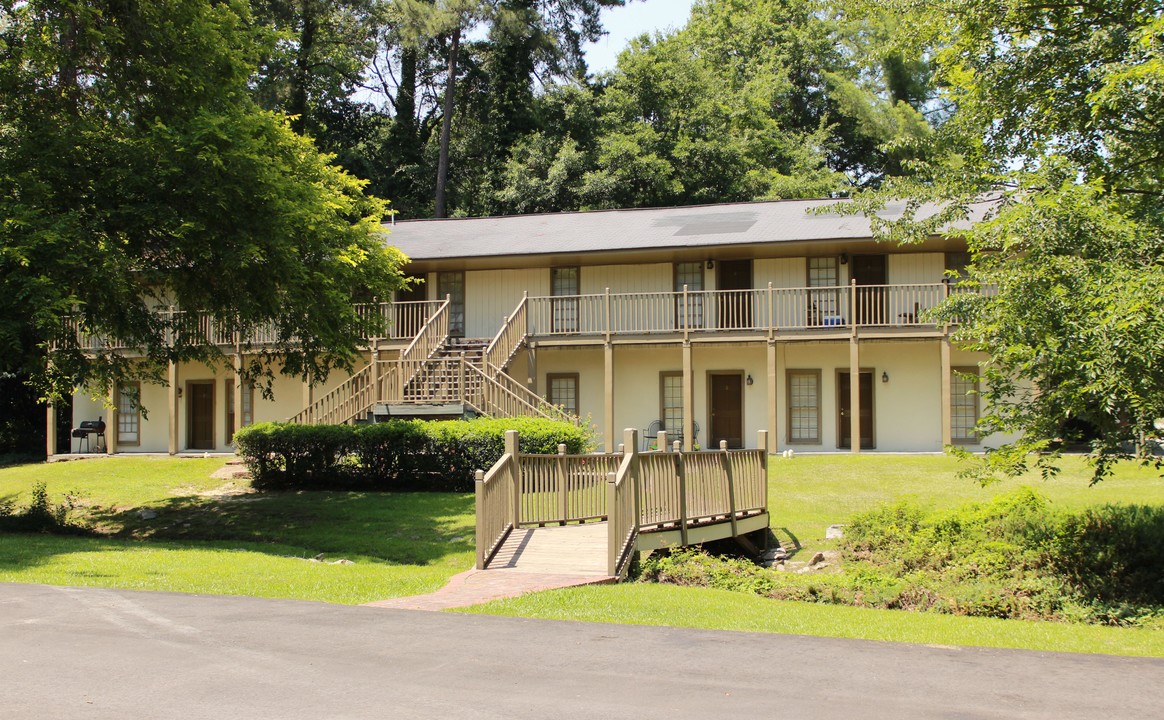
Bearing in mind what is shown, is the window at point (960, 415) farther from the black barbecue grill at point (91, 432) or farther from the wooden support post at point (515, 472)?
the black barbecue grill at point (91, 432)

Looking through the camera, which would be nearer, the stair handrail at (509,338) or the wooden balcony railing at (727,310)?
the stair handrail at (509,338)

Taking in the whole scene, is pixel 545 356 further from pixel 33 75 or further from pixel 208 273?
pixel 33 75

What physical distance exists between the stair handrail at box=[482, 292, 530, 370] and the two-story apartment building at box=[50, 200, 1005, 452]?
57mm

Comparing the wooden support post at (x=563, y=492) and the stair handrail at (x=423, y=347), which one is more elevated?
the stair handrail at (x=423, y=347)

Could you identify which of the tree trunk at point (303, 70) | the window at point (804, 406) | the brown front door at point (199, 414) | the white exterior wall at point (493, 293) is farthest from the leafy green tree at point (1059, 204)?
the tree trunk at point (303, 70)

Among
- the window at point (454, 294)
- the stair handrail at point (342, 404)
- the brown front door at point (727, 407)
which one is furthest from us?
the window at point (454, 294)

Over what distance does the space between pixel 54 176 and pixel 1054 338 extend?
563 inches

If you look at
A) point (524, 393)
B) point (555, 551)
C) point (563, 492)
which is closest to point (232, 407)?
point (524, 393)

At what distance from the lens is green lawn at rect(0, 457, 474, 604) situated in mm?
11500

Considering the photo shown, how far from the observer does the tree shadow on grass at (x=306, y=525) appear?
50.6ft

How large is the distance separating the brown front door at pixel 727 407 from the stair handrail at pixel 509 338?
17.0 ft

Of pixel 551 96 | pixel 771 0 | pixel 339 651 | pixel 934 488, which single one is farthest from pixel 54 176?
pixel 771 0

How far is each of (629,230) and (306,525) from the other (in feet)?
45.7

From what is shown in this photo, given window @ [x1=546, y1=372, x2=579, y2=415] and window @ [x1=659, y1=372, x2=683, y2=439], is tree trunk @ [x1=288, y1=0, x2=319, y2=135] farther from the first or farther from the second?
window @ [x1=659, y1=372, x2=683, y2=439]
